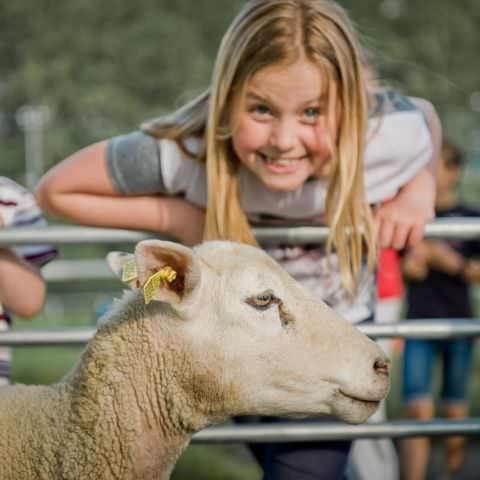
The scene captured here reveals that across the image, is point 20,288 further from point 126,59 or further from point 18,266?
point 126,59

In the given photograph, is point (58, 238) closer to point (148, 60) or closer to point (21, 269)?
point (21, 269)

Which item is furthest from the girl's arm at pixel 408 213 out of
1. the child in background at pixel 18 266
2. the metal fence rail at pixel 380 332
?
the child in background at pixel 18 266

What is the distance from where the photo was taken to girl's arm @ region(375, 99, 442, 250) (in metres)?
2.46

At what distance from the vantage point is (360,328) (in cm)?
250

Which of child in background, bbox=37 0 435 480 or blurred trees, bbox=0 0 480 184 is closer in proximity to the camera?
child in background, bbox=37 0 435 480

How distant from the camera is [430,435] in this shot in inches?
104

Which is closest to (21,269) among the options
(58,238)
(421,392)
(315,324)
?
(58,238)

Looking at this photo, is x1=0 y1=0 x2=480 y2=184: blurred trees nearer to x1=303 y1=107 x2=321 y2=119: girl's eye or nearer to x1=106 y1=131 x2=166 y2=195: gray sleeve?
x1=106 y1=131 x2=166 y2=195: gray sleeve

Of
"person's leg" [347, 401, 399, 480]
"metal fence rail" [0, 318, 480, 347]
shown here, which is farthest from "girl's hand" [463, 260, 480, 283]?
"metal fence rail" [0, 318, 480, 347]

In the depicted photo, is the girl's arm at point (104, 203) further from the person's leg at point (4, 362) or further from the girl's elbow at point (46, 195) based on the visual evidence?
the person's leg at point (4, 362)

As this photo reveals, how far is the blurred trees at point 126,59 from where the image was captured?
10.2 meters

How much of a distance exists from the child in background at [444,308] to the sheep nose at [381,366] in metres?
2.57

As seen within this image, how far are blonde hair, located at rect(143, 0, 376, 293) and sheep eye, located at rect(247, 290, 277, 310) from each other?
433 mm

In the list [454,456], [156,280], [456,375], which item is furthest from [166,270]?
[456,375]
